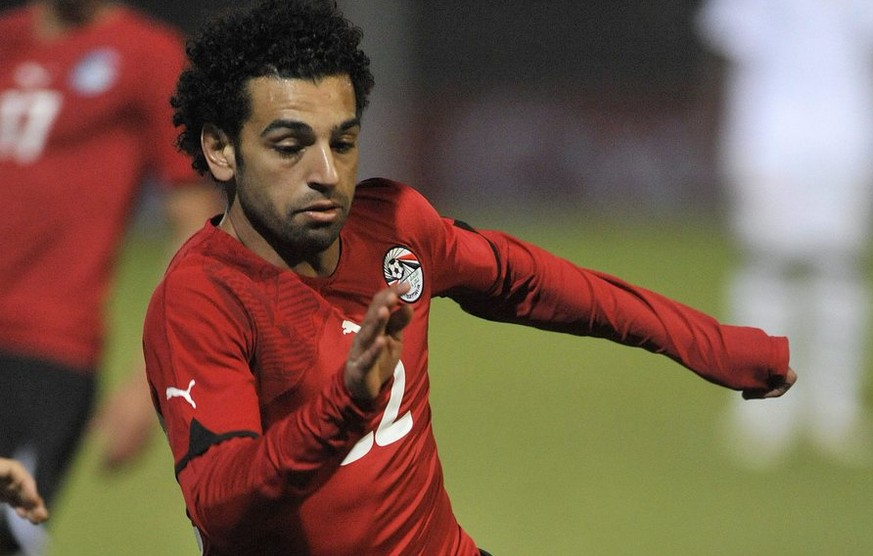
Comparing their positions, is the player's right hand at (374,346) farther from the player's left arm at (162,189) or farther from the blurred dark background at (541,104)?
the blurred dark background at (541,104)

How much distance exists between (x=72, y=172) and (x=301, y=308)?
2.05 m

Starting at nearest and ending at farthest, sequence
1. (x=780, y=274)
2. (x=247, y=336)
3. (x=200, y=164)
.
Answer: (x=247, y=336), (x=200, y=164), (x=780, y=274)

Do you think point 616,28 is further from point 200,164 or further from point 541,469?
point 200,164

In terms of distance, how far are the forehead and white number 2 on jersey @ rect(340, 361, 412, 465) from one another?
534mm

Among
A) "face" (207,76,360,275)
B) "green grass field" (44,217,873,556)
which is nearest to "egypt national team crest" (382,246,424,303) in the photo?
"face" (207,76,360,275)

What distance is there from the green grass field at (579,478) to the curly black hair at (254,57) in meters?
3.46

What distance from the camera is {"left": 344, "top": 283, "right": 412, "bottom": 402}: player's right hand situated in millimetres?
2439

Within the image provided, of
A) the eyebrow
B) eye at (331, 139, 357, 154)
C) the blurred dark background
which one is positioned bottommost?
the eyebrow

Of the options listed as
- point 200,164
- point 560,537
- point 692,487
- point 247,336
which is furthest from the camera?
point 692,487

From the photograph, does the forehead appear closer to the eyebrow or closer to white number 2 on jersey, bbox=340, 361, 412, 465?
the eyebrow

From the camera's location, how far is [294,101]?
9.48 feet

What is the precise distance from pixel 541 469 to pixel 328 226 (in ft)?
16.4

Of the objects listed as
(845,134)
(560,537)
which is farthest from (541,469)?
(845,134)

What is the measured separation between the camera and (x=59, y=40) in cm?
486
